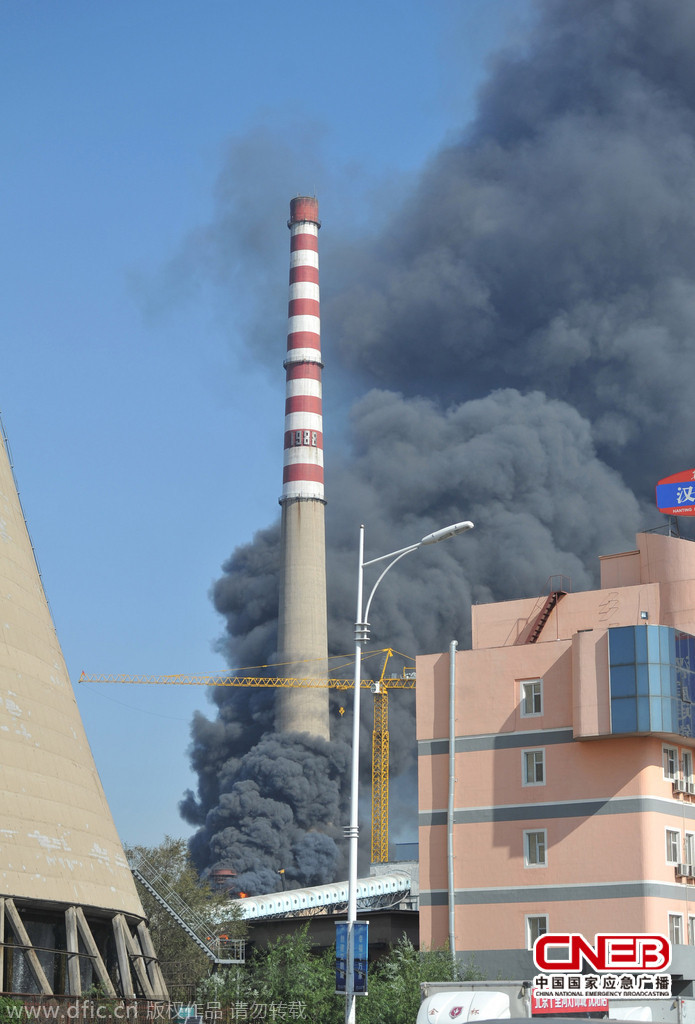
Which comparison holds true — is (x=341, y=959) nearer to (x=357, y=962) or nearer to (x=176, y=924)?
(x=357, y=962)

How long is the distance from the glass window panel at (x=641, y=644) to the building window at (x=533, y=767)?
16.5ft

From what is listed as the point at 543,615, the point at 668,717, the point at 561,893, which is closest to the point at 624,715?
the point at 668,717

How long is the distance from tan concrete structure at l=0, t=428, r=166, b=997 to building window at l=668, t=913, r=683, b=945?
1632 cm

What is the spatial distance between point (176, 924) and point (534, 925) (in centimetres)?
2396

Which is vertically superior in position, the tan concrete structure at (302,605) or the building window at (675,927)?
the tan concrete structure at (302,605)

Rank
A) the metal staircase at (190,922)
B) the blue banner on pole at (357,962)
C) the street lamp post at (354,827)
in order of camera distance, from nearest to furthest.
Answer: the street lamp post at (354,827)
the blue banner on pole at (357,962)
the metal staircase at (190,922)

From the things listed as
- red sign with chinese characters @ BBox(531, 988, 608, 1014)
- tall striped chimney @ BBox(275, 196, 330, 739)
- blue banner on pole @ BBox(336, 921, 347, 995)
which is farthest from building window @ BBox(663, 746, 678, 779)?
tall striped chimney @ BBox(275, 196, 330, 739)

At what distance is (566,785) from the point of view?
44375 mm

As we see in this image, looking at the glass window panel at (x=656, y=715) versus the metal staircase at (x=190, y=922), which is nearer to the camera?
the glass window panel at (x=656, y=715)

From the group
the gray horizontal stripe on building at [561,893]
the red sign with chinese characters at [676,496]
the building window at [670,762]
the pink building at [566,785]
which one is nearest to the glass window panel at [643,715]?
the pink building at [566,785]

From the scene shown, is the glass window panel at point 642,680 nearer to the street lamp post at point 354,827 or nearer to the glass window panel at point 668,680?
the glass window panel at point 668,680

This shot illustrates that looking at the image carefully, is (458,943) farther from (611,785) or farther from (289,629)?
(289,629)

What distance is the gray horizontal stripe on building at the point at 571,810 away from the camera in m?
43.0

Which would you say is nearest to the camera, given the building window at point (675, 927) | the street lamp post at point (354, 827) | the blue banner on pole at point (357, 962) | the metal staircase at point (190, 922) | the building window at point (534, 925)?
the street lamp post at point (354, 827)
